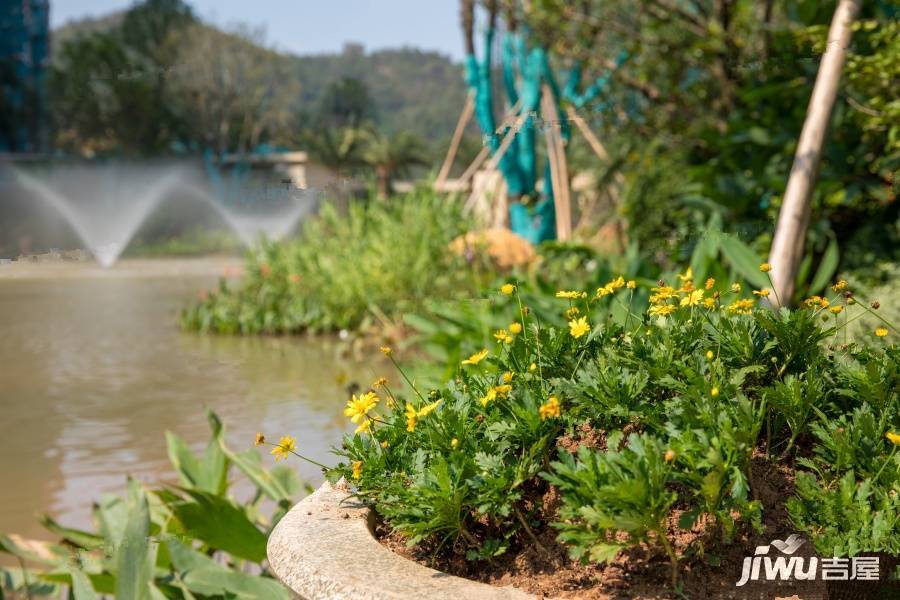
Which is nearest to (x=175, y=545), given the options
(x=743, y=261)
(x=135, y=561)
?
(x=135, y=561)

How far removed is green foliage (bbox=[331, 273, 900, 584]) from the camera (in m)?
1.45

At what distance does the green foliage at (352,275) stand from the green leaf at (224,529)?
18.4 feet

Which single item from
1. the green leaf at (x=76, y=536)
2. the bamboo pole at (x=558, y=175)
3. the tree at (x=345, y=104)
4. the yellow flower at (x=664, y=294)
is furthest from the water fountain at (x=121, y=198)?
the tree at (x=345, y=104)

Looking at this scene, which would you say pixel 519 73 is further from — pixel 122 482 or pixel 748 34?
pixel 122 482

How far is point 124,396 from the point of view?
634 centimetres

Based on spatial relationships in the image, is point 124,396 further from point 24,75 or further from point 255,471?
point 24,75

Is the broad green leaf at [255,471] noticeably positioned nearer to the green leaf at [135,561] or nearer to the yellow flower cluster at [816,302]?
the green leaf at [135,561]

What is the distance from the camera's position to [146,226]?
29.3 meters

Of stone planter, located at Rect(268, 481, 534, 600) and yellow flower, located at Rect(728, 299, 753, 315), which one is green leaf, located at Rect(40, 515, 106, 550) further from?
yellow flower, located at Rect(728, 299, 753, 315)

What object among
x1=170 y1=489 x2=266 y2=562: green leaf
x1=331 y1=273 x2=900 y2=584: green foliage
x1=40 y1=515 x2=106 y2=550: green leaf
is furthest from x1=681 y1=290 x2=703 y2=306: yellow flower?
x1=40 y1=515 x2=106 y2=550: green leaf

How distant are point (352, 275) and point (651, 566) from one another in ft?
24.6

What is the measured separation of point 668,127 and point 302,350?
370 centimetres

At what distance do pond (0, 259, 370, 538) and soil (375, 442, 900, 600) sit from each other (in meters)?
1.48

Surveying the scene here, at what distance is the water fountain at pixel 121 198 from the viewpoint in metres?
19.1
